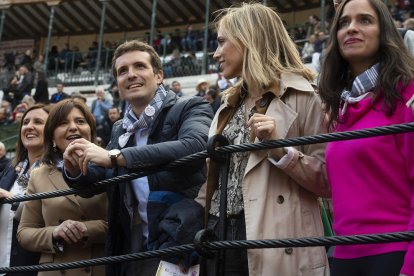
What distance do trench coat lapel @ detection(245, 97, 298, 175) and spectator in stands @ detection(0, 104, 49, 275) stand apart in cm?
174

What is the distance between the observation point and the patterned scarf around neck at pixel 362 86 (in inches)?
110

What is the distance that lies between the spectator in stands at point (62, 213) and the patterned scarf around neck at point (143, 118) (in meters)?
0.48

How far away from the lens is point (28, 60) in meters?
27.3

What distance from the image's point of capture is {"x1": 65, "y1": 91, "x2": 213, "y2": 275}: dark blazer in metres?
3.28

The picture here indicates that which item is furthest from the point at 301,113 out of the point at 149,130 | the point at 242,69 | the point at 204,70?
the point at 204,70

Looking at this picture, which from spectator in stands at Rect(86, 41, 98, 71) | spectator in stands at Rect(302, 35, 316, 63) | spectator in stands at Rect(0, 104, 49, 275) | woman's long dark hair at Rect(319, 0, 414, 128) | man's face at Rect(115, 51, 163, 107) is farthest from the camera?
spectator in stands at Rect(86, 41, 98, 71)

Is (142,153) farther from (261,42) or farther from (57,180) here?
(57,180)

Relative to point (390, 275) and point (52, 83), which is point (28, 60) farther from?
point (390, 275)

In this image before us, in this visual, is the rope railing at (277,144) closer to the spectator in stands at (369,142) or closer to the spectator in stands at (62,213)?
the spectator in stands at (369,142)

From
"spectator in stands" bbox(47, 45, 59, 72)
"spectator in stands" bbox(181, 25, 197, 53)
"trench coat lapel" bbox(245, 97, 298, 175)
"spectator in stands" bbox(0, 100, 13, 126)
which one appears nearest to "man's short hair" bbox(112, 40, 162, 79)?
"trench coat lapel" bbox(245, 97, 298, 175)

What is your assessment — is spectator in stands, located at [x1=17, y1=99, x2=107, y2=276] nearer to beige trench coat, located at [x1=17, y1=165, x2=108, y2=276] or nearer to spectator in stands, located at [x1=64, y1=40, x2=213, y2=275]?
beige trench coat, located at [x1=17, y1=165, x2=108, y2=276]

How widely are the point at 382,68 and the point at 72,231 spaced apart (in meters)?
1.70

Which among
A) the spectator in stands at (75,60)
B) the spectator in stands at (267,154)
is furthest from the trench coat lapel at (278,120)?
the spectator in stands at (75,60)

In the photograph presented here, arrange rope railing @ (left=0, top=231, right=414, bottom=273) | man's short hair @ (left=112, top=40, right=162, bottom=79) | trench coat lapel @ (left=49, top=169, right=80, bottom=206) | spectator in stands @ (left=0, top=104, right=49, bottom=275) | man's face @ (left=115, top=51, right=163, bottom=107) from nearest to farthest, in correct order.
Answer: rope railing @ (left=0, top=231, right=414, bottom=273) < man's face @ (left=115, top=51, right=163, bottom=107) < man's short hair @ (left=112, top=40, right=162, bottom=79) < trench coat lapel @ (left=49, top=169, right=80, bottom=206) < spectator in stands @ (left=0, top=104, right=49, bottom=275)
